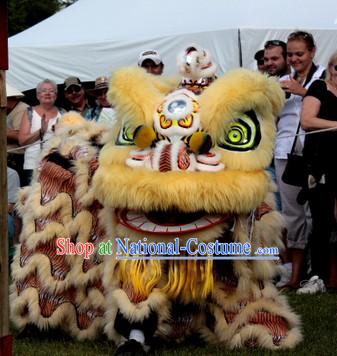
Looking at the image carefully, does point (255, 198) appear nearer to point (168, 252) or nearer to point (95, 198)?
point (168, 252)

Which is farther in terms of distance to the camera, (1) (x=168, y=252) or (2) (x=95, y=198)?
(2) (x=95, y=198)

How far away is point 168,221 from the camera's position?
15.4 ft

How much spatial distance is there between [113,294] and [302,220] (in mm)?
2806

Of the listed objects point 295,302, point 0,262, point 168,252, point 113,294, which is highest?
point 0,262

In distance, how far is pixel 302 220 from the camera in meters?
7.36

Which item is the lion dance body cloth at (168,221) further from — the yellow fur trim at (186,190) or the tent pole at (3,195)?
the tent pole at (3,195)

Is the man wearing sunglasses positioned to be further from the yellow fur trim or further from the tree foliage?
the tree foliage

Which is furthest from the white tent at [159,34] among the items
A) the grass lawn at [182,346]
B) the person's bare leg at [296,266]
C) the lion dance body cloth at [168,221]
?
the lion dance body cloth at [168,221]

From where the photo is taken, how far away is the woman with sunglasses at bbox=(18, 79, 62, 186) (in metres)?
8.20

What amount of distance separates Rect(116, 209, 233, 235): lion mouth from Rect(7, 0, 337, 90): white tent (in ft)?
17.1

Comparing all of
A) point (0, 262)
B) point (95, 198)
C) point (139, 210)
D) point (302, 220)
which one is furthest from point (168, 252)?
point (302, 220)

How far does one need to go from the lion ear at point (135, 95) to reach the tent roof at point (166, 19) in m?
5.11

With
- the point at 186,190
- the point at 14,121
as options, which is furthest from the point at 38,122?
the point at 186,190

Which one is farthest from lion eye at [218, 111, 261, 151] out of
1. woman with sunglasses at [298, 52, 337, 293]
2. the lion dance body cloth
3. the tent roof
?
the tent roof
